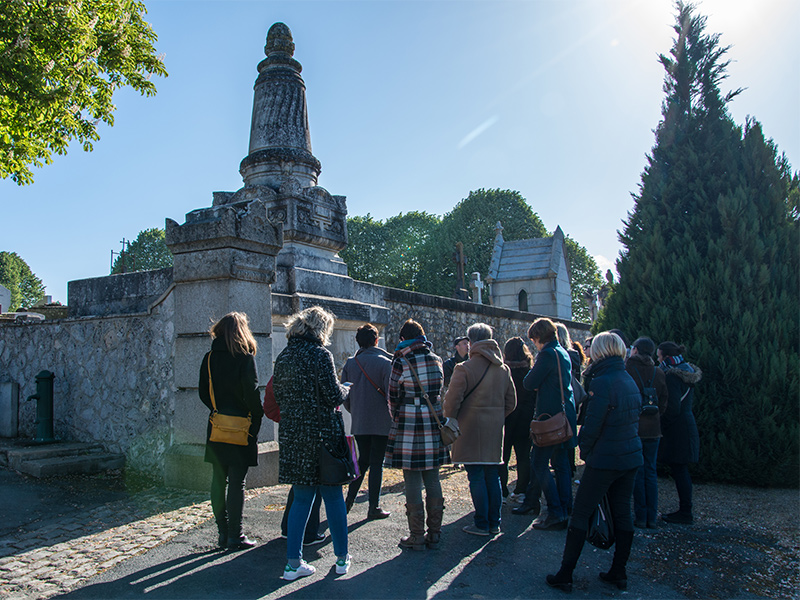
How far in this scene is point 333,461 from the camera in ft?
12.1

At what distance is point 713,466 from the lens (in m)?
6.94

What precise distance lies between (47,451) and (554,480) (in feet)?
17.5

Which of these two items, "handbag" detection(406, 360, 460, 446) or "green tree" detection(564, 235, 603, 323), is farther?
"green tree" detection(564, 235, 603, 323)

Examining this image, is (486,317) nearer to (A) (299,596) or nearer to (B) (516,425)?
(B) (516,425)

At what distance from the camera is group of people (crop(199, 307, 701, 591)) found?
3791 mm

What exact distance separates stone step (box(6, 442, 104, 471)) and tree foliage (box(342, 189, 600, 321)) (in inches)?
1135

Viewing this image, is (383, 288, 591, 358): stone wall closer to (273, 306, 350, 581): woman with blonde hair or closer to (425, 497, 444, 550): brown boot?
(425, 497, 444, 550): brown boot

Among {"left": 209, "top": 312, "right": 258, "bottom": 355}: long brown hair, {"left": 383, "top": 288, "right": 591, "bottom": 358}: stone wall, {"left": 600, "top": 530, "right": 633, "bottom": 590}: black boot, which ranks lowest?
{"left": 600, "top": 530, "right": 633, "bottom": 590}: black boot

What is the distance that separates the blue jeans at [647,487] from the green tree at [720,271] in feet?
7.04

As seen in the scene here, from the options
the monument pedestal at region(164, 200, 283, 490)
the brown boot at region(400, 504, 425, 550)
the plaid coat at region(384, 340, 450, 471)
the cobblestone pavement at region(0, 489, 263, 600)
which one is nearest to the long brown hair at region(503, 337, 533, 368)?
the plaid coat at region(384, 340, 450, 471)

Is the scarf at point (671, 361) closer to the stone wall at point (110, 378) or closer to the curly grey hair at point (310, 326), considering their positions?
the curly grey hair at point (310, 326)

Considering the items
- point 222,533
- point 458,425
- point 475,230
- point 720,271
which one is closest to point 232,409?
point 222,533

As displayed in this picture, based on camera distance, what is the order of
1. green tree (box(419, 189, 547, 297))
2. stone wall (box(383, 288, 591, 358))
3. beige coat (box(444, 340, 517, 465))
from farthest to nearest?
1. green tree (box(419, 189, 547, 297))
2. stone wall (box(383, 288, 591, 358))
3. beige coat (box(444, 340, 517, 465))

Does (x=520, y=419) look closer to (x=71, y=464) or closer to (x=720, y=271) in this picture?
(x=720, y=271)
